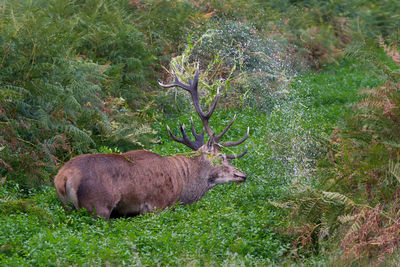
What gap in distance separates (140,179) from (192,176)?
1.15 metres

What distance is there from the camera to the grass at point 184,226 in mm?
6422

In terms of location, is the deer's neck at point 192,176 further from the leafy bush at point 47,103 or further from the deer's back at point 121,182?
the leafy bush at point 47,103

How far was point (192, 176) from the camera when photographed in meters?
9.59

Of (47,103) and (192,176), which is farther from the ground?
(47,103)

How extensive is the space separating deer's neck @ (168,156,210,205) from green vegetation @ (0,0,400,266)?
0.21m

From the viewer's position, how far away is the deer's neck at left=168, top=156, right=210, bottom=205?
371 inches

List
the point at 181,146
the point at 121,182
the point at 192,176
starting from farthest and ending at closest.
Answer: the point at 181,146, the point at 192,176, the point at 121,182

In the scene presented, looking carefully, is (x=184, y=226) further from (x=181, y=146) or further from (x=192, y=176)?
(x=181, y=146)

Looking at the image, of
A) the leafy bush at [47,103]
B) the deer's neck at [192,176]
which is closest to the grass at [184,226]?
the deer's neck at [192,176]

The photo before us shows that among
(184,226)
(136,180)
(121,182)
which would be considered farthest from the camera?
(136,180)

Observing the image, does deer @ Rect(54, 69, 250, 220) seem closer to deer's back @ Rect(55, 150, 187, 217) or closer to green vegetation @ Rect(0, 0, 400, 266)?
deer's back @ Rect(55, 150, 187, 217)

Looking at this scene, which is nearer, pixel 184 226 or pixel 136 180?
pixel 184 226

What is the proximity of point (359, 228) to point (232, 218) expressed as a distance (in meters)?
1.65

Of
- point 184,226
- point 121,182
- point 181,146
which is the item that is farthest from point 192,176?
point 181,146
